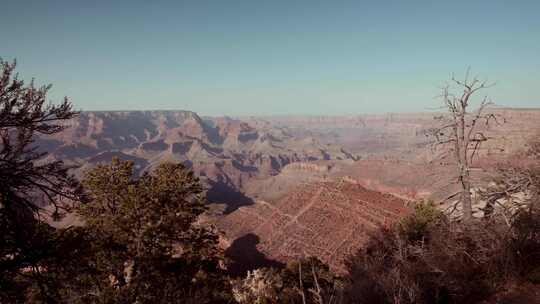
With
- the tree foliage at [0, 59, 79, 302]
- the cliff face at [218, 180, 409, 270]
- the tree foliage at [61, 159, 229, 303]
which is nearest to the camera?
the tree foliage at [0, 59, 79, 302]

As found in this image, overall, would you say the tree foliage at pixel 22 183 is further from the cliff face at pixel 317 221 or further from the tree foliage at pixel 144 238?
the cliff face at pixel 317 221

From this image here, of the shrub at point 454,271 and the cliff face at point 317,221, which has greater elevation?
the shrub at point 454,271

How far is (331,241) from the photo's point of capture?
122 feet

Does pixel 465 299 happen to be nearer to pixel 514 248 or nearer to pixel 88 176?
pixel 514 248

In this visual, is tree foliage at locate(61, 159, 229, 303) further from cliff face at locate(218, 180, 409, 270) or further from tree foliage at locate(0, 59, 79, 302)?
cliff face at locate(218, 180, 409, 270)

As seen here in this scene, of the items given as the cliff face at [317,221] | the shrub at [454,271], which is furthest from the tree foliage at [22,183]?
the cliff face at [317,221]

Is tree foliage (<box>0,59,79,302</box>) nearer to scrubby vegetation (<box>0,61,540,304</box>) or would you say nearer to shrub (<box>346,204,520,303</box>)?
scrubby vegetation (<box>0,61,540,304</box>)

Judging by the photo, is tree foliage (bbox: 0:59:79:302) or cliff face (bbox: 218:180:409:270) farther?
cliff face (bbox: 218:180:409:270)

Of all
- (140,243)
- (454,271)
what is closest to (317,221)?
(140,243)

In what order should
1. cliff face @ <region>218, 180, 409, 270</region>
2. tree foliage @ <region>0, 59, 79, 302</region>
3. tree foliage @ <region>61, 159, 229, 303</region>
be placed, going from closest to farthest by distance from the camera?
tree foliage @ <region>0, 59, 79, 302</region> → tree foliage @ <region>61, 159, 229, 303</region> → cliff face @ <region>218, 180, 409, 270</region>

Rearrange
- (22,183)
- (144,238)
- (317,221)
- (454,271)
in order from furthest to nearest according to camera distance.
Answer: (317,221) < (144,238) < (454,271) < (22,183)

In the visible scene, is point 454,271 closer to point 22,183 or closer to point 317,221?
point 22,183

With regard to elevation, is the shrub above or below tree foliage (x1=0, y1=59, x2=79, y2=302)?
below

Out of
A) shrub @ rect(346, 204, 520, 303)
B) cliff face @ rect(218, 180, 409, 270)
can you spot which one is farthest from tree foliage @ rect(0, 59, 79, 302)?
cliff face @ rect(218, 180, 409, 270)
